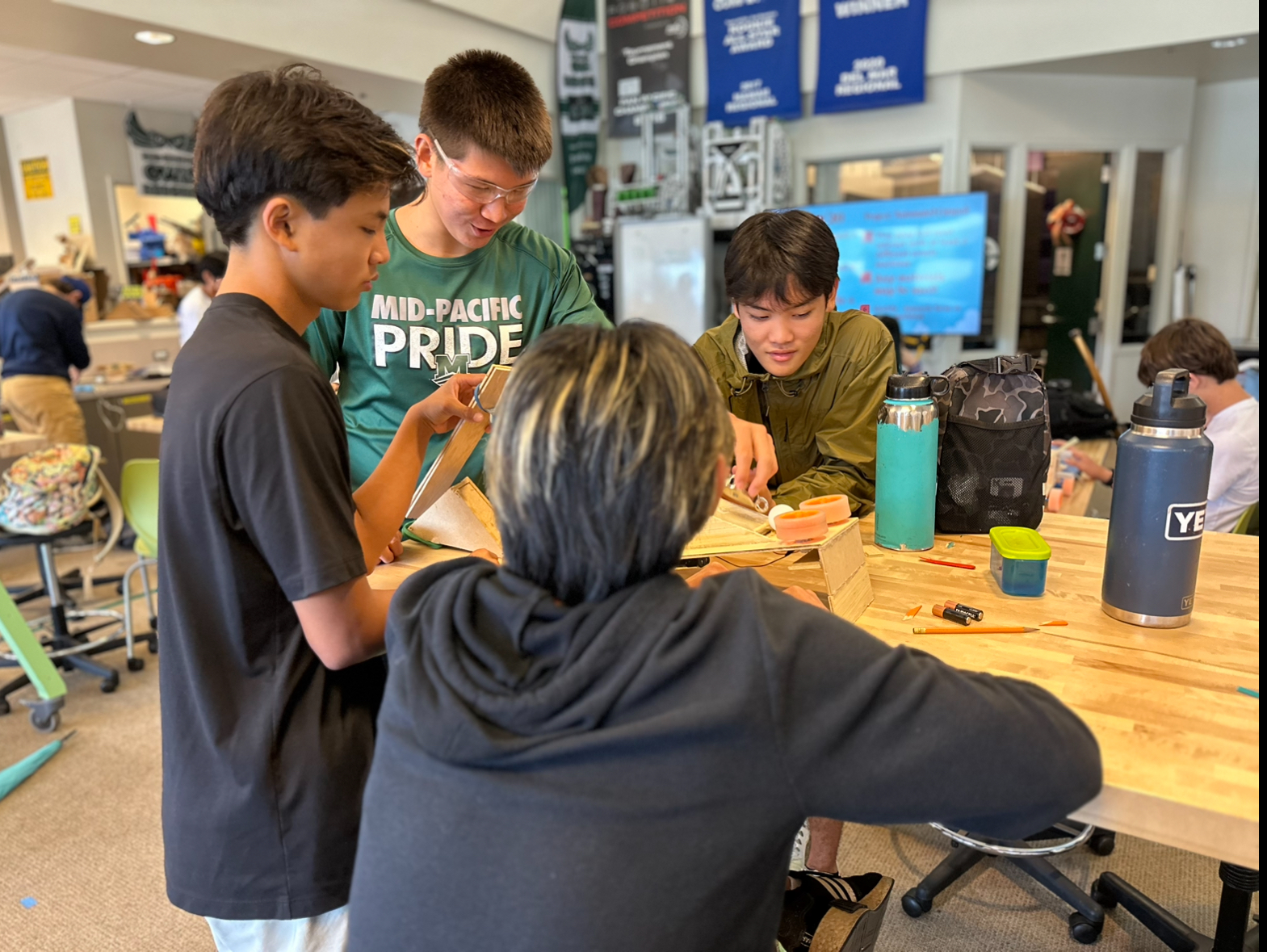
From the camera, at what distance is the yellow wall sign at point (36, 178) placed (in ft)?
24.1

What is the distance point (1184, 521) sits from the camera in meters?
1.06

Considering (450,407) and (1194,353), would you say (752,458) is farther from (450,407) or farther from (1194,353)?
(1194,353)

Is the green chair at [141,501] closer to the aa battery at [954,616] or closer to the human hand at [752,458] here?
the human hand at [752,458]

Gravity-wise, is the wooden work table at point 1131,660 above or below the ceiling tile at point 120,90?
below

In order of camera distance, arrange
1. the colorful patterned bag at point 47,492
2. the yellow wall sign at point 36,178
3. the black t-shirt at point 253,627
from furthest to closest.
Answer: the yellow wall sign at point 36,178 → the colorful patterned bag at point 47,492 → the black t-shirt at point 253,627

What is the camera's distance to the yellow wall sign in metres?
7.34

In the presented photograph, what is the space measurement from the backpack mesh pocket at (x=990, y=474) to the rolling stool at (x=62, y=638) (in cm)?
317

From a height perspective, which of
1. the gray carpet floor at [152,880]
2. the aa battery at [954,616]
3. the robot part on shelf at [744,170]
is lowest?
the gray carpet floor at [152,880]

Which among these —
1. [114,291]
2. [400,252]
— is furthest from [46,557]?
[114,291]

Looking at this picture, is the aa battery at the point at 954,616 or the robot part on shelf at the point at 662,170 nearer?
the aa battery at the point at 954,616

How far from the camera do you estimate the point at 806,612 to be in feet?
2.38

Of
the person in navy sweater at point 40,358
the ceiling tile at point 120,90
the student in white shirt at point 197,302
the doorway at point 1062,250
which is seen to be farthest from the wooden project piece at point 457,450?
the ceiling tile at point 120,90

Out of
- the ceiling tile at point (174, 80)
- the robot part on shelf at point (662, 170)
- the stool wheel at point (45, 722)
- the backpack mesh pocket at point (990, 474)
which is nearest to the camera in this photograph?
the backpack mesh pocket at point (990, 474)

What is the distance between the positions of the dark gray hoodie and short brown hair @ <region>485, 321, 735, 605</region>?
3cm
